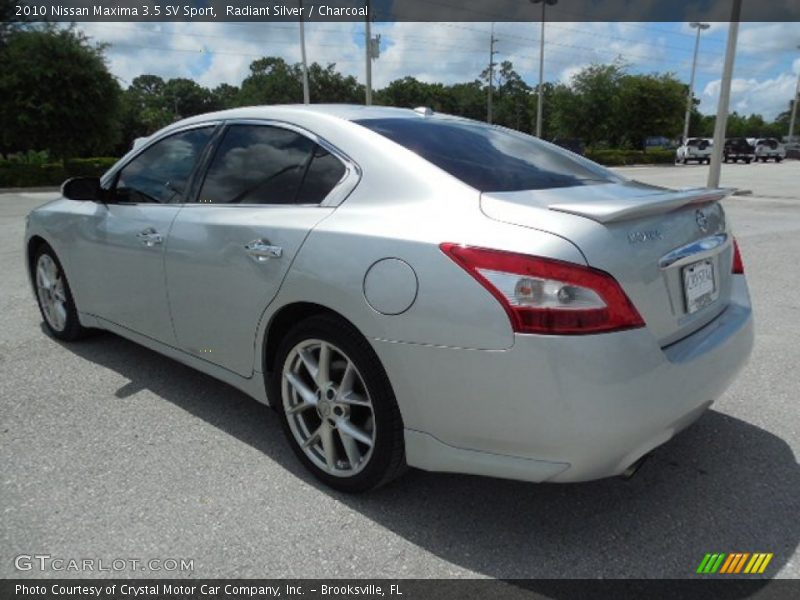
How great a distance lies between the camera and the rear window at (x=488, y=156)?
2.45 meters

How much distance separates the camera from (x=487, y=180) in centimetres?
240

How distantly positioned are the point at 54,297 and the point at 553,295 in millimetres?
3835

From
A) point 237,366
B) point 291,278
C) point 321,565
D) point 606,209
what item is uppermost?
point 606,209

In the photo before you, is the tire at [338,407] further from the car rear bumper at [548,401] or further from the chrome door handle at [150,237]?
the chrome door handle at [150,237]

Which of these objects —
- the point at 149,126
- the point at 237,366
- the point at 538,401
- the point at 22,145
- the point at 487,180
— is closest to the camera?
the point at 538,401

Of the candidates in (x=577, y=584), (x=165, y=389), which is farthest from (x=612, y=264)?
(x=165, y=389)

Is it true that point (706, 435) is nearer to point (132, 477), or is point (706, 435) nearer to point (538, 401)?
point (538, 401)

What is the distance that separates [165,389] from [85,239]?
1.07 m

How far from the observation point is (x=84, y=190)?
12.2 ft

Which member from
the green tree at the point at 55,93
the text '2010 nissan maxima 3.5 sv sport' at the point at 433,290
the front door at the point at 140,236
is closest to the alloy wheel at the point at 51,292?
the front door at the point at 140,236

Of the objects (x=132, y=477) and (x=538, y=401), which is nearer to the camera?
(x=538, y=401)

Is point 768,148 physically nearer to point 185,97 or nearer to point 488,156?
point 488,156

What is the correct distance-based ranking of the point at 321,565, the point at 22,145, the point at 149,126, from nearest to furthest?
the point at 321,565, the point at 22,145, the point at 149,126

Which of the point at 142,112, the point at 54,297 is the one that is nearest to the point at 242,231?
the point at 54,297
